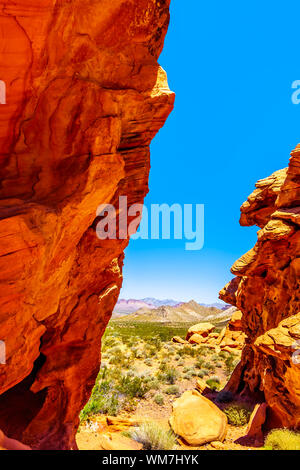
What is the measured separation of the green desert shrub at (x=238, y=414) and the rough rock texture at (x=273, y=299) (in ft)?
4.09

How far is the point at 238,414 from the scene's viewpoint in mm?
12734

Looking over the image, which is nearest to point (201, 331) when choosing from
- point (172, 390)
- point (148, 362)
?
point (148, 362)

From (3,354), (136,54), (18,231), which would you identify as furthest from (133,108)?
(3,354)

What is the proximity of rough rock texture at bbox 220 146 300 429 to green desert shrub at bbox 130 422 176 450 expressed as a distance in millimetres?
4440

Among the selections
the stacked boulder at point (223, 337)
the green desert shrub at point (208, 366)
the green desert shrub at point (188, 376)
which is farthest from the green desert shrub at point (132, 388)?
the stacked boulder at point (223, 337)

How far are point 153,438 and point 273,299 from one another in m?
8.52

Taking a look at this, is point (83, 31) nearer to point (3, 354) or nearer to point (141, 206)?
point (141, 206)

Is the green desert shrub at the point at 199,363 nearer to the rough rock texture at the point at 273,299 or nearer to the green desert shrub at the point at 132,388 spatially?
the rough rock texture at the point at 273,299

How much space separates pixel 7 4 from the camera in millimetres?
4797

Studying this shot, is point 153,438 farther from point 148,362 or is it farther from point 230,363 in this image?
point 230,363

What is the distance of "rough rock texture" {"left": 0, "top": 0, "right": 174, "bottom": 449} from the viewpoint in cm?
485

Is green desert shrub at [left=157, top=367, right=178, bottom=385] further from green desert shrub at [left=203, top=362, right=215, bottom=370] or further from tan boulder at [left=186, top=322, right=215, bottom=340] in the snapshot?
tan boulder at [left=186, top=322, right=215, bottom=340]

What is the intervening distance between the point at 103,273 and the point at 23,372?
13.6 feet

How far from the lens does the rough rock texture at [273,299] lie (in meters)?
9.59
